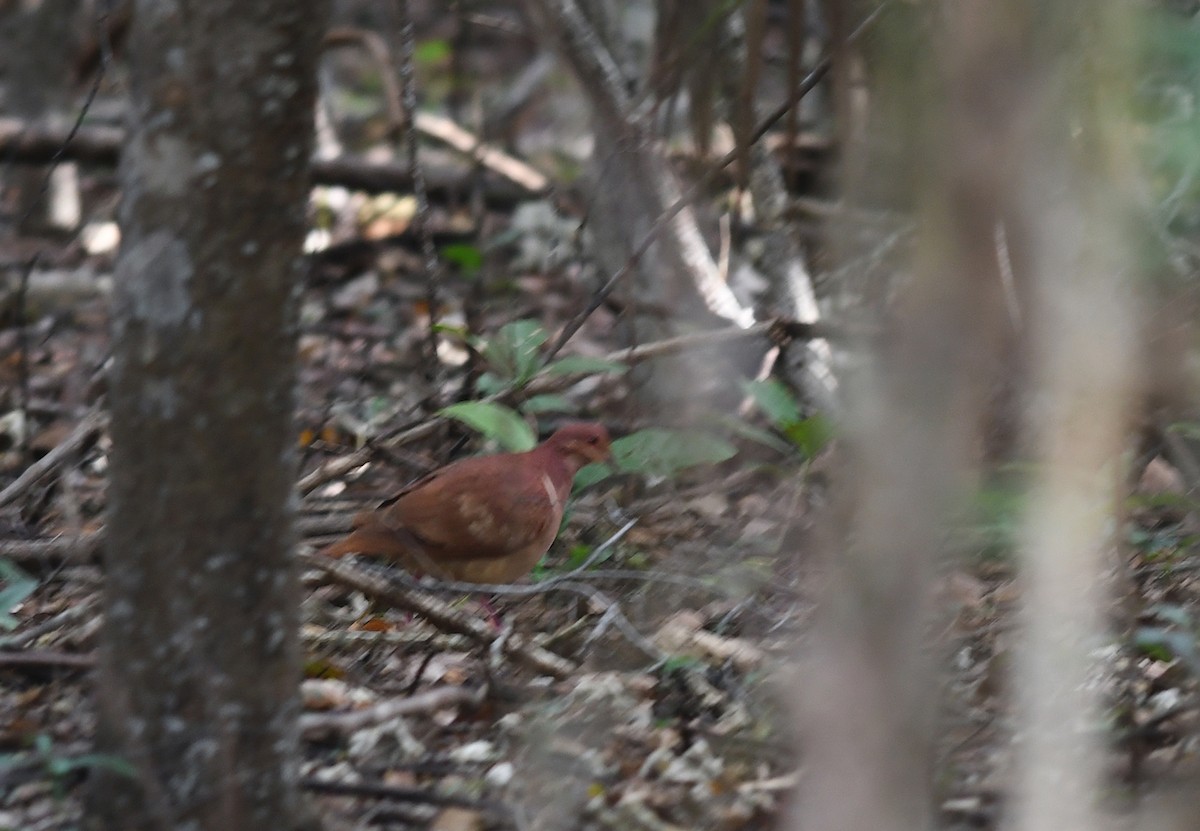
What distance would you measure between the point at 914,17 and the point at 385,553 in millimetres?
2595

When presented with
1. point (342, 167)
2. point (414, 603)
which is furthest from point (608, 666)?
point (342, 167)

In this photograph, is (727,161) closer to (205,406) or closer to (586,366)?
(586,366)

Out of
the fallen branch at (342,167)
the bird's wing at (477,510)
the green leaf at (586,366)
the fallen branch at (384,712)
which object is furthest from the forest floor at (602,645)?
the fallen branch at (342,167)

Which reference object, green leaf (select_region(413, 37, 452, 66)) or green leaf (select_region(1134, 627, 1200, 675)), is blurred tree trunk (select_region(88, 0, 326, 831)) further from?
green leaf (select_region(413, 37, 452, 66))

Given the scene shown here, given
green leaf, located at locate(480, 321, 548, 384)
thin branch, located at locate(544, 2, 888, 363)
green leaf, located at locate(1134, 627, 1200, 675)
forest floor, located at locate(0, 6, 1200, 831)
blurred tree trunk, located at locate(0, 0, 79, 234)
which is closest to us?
green leaf, located at locate(1134, 627, 1200, 675)

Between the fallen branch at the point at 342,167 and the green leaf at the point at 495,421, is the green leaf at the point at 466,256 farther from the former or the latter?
the green leaf at the point at 495,421

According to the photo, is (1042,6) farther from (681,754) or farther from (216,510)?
(681,754)

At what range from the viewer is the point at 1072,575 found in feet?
4.99

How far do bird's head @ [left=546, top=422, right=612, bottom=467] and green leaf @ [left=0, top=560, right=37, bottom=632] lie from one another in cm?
156

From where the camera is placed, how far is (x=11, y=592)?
3252mm

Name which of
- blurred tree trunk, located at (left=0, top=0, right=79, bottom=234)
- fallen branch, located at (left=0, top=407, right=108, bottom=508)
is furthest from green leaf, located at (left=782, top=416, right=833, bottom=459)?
blurred tree trunk, located at (left=0, top=0, right=79, bottom=234)

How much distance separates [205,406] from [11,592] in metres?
1.37

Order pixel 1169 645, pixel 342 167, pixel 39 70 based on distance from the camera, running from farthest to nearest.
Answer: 1. pixel 39 70
2. pixel 342 167
3. pixel 1169 645

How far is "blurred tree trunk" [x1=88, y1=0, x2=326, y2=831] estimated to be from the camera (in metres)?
2.09
